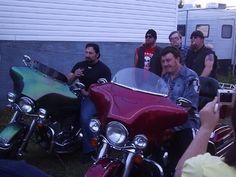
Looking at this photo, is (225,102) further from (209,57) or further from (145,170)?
Result: (209,57)

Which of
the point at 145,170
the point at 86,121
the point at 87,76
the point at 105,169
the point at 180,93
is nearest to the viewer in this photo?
the point at 105,169

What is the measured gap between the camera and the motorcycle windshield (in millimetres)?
4078

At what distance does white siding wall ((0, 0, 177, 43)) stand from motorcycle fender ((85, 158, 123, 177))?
256 inches

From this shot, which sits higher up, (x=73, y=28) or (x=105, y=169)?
(x=73, y=28)

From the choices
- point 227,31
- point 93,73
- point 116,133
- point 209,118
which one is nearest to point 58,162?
point 93,73

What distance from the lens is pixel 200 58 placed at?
7504 mm

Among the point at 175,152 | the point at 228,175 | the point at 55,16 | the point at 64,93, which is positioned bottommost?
the point at 175,152

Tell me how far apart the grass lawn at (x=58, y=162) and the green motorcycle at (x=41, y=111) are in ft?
0.72

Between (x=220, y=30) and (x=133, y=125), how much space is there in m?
16.7

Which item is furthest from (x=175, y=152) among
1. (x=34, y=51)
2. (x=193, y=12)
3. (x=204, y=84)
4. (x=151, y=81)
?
(x=193, y=12)

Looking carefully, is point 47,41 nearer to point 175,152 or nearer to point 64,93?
point 64,93

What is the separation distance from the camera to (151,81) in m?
4.16

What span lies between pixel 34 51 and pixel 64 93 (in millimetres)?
4884

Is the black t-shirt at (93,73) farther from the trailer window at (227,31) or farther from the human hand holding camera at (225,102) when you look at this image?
the trailer window at (227,31)
